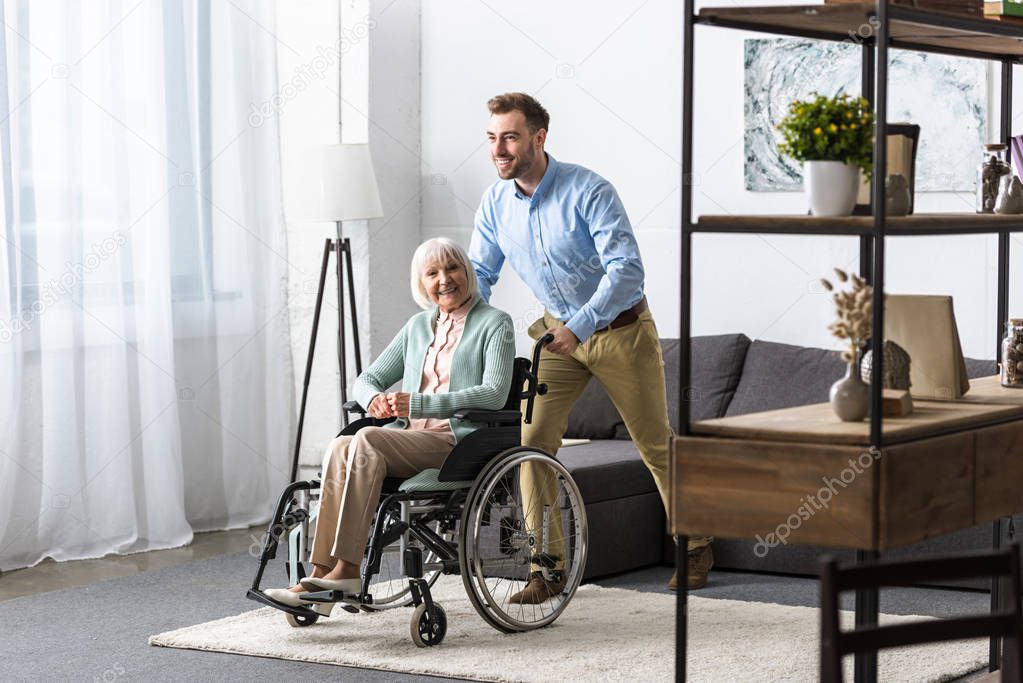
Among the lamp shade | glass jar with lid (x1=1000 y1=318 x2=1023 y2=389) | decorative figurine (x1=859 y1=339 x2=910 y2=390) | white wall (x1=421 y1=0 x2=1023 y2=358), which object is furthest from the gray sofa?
decorative figurine (x1=859 y1=339 x2=910 y2=390)

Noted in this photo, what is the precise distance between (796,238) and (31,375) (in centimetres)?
270

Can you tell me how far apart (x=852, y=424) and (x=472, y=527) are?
150 centimetres

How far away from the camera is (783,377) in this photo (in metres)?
5.32

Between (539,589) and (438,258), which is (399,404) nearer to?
(438,258)

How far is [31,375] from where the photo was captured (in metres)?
5.43

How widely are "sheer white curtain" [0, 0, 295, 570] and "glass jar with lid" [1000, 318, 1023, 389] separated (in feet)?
10.7

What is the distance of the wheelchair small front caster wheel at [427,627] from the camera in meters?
4.13

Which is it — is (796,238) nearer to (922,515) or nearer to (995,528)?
(995,528)

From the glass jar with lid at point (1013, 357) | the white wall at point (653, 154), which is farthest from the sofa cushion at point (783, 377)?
the glass jar with lid at point (1013, 357)

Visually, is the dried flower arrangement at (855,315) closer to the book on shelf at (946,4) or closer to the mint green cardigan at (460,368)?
the book on shelf at (946,4)

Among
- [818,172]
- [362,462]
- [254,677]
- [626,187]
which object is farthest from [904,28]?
[626,187]

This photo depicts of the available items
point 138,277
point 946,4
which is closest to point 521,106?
point 946,4

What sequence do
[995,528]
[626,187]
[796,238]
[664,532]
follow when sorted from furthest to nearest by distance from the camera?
[626,187]
[796,238]
[664,532]
[995,528]

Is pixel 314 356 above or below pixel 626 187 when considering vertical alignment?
below
